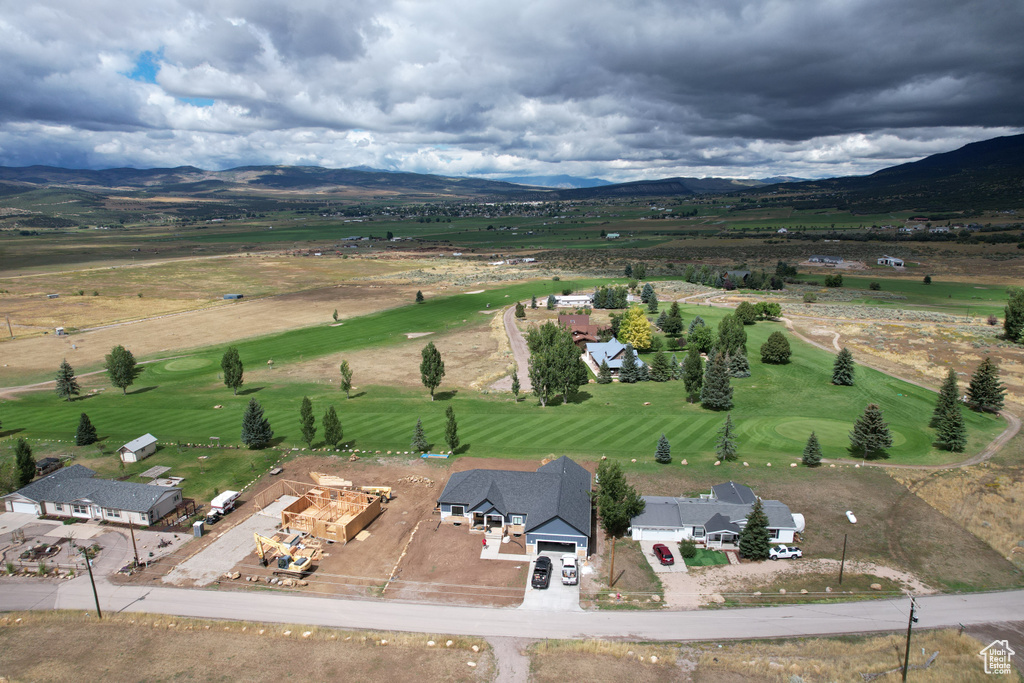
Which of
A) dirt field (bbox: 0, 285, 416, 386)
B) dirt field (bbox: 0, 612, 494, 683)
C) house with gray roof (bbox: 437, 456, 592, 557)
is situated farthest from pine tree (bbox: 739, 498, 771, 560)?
dirt field (bbox: 0, 285, 416, 386)

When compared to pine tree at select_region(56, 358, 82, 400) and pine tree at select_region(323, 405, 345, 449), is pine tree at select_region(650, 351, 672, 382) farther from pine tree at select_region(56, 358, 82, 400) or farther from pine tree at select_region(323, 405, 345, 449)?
pine tree at select_region(56, 358, 82, 400)

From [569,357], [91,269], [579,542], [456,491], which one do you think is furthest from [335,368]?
[91,269]

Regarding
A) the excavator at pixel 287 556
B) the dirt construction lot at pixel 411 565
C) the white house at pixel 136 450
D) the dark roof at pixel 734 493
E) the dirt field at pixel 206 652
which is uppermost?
the dark roof at pixel 734 493

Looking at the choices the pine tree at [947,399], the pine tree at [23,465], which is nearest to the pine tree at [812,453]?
the pine tree at [947,399]

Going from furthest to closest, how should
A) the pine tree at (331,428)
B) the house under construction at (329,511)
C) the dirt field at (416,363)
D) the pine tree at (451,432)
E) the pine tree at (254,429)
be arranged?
the dirt field at (416,363)
the pine tree at (254,429)
the pine tree at (331,428)
the pine tree at (451,432)
the house under construction at (329,511)

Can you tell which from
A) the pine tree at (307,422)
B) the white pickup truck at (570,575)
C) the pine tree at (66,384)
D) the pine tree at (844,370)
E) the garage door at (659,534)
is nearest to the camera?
the white pickup truck at (570,575)

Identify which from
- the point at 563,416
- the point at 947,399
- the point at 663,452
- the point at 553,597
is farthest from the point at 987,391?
the point at 553,597

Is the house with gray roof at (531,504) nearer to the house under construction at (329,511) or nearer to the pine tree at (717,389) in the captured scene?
the house under construction at (329,511)
